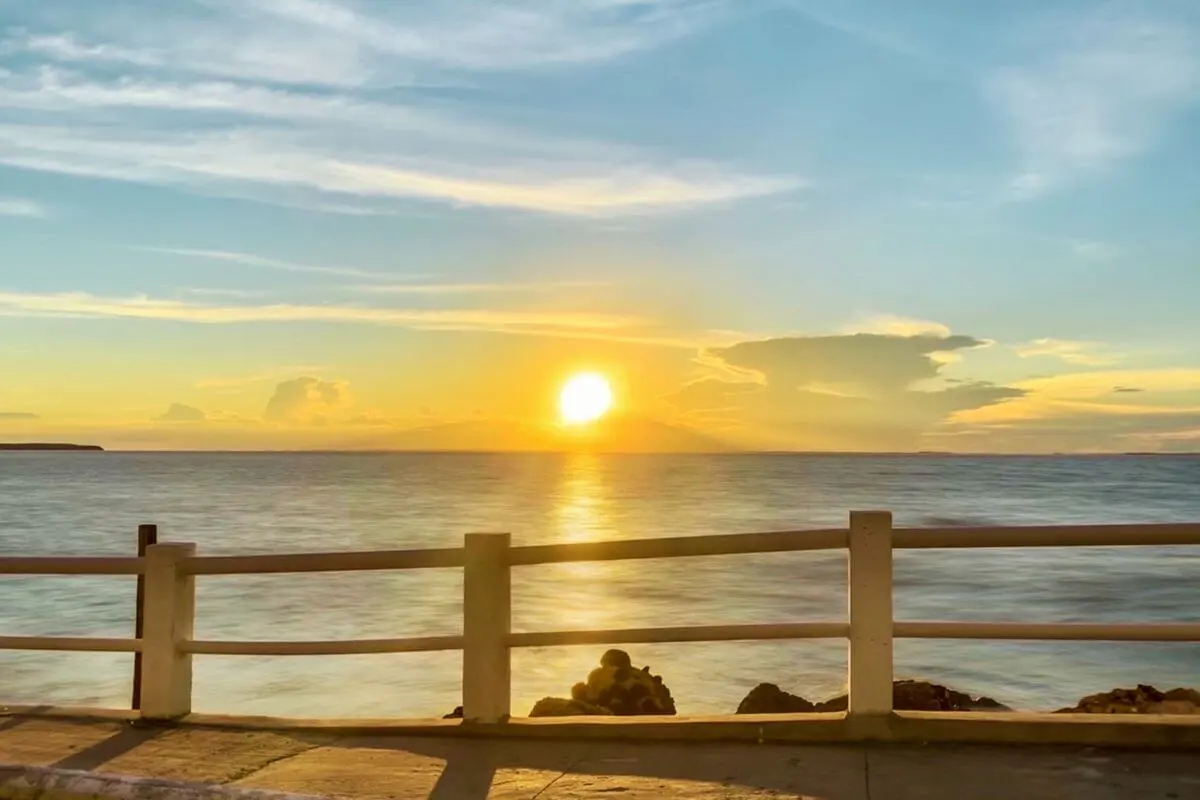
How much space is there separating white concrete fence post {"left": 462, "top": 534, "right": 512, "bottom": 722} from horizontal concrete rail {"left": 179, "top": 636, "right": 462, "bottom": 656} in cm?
13

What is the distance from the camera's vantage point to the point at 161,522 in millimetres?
78250

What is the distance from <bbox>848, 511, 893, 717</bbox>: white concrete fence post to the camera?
6.02 metres

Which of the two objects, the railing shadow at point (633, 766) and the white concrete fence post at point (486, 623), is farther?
the white concrete fence post at point (486, 623)

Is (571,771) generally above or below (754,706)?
above

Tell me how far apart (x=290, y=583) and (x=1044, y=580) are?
88.8 ft

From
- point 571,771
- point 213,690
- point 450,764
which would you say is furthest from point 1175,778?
point 213,690

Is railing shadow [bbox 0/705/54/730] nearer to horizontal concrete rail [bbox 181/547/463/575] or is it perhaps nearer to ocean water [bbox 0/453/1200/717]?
horizontal concrete rail [bbox 181/547/463/575]

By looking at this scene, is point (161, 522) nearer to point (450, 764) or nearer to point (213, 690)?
point (213, 690)

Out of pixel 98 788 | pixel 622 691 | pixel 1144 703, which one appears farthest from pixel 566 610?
pixel 98 788

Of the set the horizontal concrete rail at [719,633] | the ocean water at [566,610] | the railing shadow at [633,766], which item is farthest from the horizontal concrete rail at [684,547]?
the ocean water at [566,610]

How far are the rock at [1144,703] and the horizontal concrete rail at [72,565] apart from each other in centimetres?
1077

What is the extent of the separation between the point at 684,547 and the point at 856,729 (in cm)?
132

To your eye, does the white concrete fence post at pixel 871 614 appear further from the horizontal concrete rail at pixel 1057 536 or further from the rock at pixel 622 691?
the rock at pixel 622 691

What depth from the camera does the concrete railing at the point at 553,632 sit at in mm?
5879
